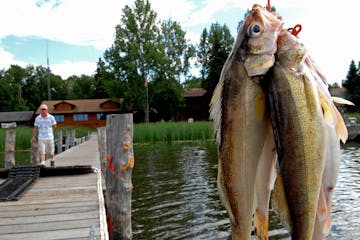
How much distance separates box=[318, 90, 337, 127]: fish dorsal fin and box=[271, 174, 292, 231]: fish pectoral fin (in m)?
0.33

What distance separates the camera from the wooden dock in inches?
187

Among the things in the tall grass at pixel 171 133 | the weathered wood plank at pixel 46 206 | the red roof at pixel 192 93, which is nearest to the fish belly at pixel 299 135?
the weathered wood plank at pixel 46 206

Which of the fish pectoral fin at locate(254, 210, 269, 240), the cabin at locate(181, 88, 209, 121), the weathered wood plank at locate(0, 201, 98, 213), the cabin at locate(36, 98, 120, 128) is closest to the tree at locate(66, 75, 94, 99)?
the cabin at locate(36, 98, 120, 128)

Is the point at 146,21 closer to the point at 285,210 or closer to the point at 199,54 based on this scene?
the point at 199,54

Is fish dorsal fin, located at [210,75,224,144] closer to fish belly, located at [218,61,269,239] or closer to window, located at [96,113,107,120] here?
fish belly, located at [218,61,269,239]

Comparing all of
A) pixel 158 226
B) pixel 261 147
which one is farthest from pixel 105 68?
pixel 261 147

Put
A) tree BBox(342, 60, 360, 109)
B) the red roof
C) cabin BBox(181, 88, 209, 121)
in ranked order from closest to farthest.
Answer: tree BBox(342, 60, 360, 109) < cabin BBox(181, 88, 209, 121) < the red roof

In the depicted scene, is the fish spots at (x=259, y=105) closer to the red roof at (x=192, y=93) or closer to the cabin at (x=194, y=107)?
the cabin at (x=194, y=107)

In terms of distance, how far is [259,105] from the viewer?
1756 millimetres

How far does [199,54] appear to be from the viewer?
68312mm

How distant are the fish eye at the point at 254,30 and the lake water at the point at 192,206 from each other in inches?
276

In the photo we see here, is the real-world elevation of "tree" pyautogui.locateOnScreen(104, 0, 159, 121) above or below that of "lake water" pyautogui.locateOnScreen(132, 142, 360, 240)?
above

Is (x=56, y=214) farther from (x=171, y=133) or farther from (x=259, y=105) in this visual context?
(x=171, y=133)

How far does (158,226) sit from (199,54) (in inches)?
2402
